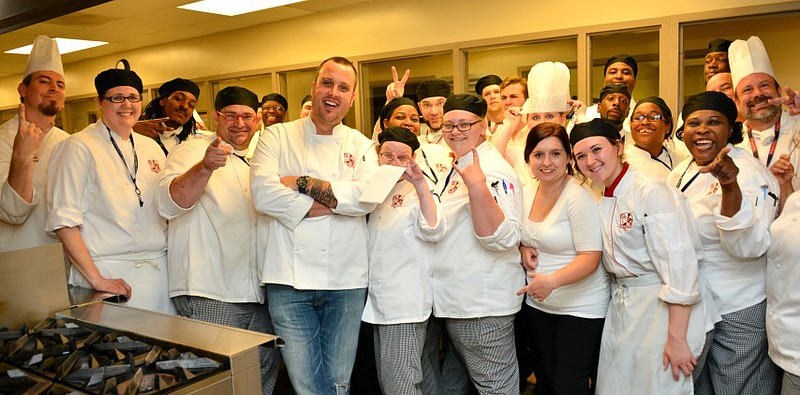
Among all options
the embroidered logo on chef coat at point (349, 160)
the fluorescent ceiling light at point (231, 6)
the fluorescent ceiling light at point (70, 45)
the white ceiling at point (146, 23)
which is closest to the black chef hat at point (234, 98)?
the embroidered logo on chef coat at point (349, 160)

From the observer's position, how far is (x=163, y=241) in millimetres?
2430

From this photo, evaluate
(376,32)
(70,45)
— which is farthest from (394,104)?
(70,45)

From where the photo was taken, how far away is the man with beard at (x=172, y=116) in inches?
110

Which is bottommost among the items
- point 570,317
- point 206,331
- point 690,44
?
point 570,317

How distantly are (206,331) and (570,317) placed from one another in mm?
1302

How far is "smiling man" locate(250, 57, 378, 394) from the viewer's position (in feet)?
6.97

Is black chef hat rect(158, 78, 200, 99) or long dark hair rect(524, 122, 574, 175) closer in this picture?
long dark hair rect(524, 122, 574, 175)

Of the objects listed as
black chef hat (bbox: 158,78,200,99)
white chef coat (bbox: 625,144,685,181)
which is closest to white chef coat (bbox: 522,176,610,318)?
white chef coat (bbox: 625,144,685,181)

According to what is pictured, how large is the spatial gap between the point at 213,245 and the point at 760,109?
7.70ft

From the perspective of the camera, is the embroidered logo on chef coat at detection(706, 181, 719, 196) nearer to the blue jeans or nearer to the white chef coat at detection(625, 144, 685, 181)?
the white chef coat at detection(625, 144, 685, 181)

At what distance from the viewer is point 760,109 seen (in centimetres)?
249

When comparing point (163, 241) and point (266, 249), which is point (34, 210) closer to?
point (163, 241)

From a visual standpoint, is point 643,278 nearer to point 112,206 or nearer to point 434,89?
point 434,89


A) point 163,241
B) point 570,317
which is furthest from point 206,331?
point 570,317
